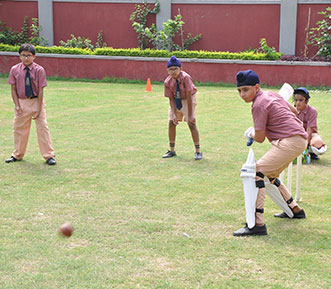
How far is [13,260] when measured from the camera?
489 cm

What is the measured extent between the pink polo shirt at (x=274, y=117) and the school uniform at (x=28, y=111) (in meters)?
4.29

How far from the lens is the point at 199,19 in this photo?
2278 cm

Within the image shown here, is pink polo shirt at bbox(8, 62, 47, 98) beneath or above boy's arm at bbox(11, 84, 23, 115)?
above

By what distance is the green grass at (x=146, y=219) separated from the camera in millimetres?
4590

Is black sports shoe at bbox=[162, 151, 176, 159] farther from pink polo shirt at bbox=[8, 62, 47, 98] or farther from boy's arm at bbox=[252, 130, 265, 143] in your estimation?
boy's arm at bbox=[252, 130, 265, 143]

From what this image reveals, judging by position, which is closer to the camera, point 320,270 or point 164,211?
point 320,270

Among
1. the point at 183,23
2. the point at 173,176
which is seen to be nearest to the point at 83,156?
the point at 173,176

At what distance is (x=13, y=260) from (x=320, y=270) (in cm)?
282

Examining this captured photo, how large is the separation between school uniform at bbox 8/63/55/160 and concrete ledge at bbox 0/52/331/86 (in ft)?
39.2

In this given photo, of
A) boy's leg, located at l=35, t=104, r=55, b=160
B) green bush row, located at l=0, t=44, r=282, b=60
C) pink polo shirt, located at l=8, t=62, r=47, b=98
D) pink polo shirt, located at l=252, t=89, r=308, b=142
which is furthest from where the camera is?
green bush row, located at l=0, t=44, r=282, b=60

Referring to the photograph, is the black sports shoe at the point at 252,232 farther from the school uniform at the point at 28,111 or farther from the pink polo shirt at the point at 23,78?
the pink polo shirt at the point at 23,78

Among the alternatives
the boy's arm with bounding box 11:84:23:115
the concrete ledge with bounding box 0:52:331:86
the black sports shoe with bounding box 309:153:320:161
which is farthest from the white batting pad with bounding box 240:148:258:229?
the concrete ledge with bounding box 0:52:331:86

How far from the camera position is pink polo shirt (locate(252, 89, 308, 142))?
5.33 meters

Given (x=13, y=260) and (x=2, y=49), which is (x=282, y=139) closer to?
(x=13, y=260)
